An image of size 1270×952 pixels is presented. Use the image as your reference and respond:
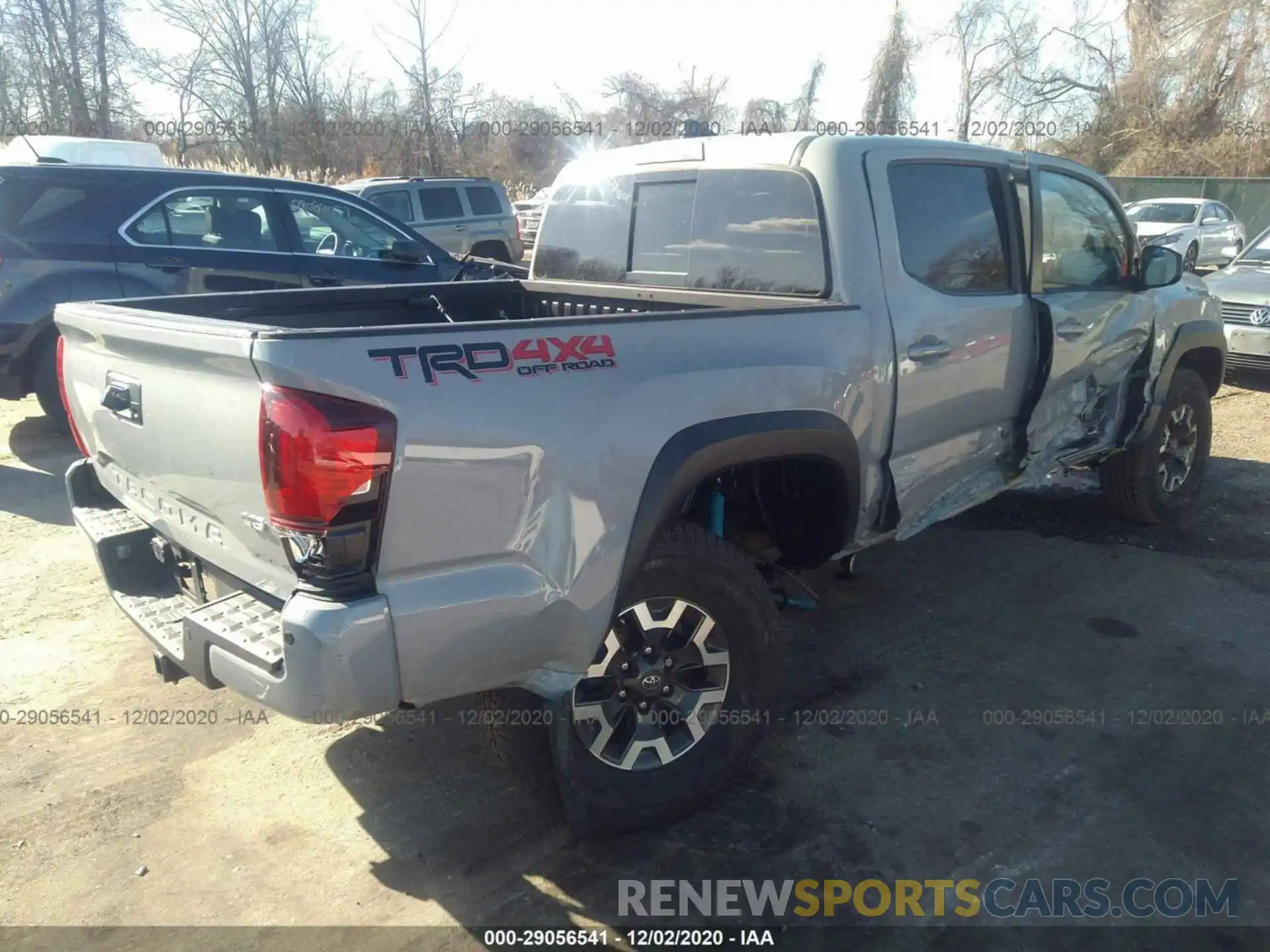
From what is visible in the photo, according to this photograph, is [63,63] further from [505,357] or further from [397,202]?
[505,357]

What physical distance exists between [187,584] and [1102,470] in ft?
15.6

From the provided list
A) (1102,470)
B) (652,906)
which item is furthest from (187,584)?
(1102,470)

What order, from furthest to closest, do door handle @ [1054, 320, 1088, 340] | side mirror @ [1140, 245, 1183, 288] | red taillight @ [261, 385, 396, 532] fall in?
side mirror @ [1140, 245, 1183, 288], door handle @ [1054, 320, 1088, 340], red taillight @ [261, 385, 396, 532]

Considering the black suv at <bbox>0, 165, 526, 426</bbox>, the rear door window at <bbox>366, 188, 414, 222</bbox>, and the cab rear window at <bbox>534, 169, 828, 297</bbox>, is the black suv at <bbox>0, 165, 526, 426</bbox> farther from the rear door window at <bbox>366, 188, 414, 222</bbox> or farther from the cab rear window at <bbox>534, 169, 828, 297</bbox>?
the rear door window at <bbox>366, 188, 414, 222</bbox>

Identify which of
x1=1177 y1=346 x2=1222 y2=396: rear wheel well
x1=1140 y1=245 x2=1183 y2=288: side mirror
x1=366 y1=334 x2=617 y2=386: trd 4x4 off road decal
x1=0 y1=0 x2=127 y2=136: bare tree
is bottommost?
x1=1177 y1=346 x2=1222 y2=396: rear wheel well

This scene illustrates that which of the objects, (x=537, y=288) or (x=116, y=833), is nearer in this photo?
→ (x=116, y=833)

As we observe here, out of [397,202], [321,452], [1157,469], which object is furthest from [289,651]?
[397,202]

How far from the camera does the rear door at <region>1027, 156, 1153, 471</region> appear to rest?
4.20m

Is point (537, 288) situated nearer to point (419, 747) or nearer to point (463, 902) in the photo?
point (419, 747)

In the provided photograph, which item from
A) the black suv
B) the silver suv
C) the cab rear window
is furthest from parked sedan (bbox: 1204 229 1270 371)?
the silver suv

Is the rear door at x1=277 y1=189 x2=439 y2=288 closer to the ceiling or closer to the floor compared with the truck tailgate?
closer to the ceiling

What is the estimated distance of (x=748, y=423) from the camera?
2832mm

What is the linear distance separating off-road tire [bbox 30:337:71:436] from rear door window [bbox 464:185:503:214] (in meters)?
9.29

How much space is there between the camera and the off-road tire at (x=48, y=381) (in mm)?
6383
